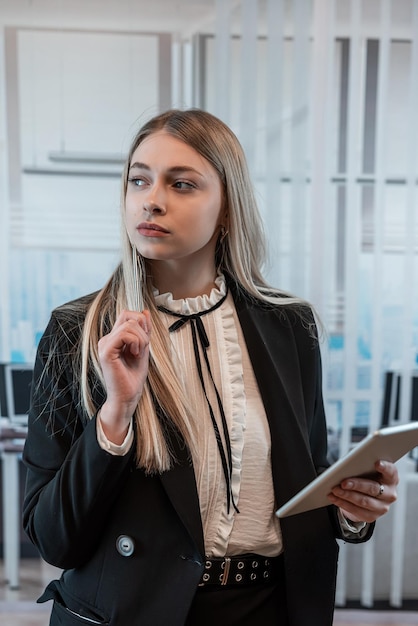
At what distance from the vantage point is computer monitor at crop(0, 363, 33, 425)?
7.59ft

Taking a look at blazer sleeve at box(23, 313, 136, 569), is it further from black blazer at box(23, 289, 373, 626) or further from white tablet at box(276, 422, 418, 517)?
white tablet at box(276, 422, 418, 517)

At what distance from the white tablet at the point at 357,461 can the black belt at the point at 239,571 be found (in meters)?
0.18

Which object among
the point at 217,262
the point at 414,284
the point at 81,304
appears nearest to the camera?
the point at 81,304

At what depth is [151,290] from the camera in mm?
1132

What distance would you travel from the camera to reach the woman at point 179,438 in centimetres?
98

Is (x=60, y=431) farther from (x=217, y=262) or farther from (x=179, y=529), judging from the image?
(x=217, y=262)

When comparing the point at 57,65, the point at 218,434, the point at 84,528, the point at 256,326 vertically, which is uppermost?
the point at 57,65

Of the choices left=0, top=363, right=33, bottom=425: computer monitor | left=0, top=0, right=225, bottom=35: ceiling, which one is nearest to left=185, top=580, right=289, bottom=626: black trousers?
left=0, top=363, right=33, bottom=425: computer monitor

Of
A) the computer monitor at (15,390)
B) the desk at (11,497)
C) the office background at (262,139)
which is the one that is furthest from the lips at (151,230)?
the desk at (11,497)

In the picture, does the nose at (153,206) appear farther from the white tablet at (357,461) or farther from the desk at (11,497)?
the desk at (11,497)

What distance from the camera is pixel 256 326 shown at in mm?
1170

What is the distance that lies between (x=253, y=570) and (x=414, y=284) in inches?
60.4

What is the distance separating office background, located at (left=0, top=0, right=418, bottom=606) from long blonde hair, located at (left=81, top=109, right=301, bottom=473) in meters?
1.02

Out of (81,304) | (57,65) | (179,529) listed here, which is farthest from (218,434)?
(57,65)
